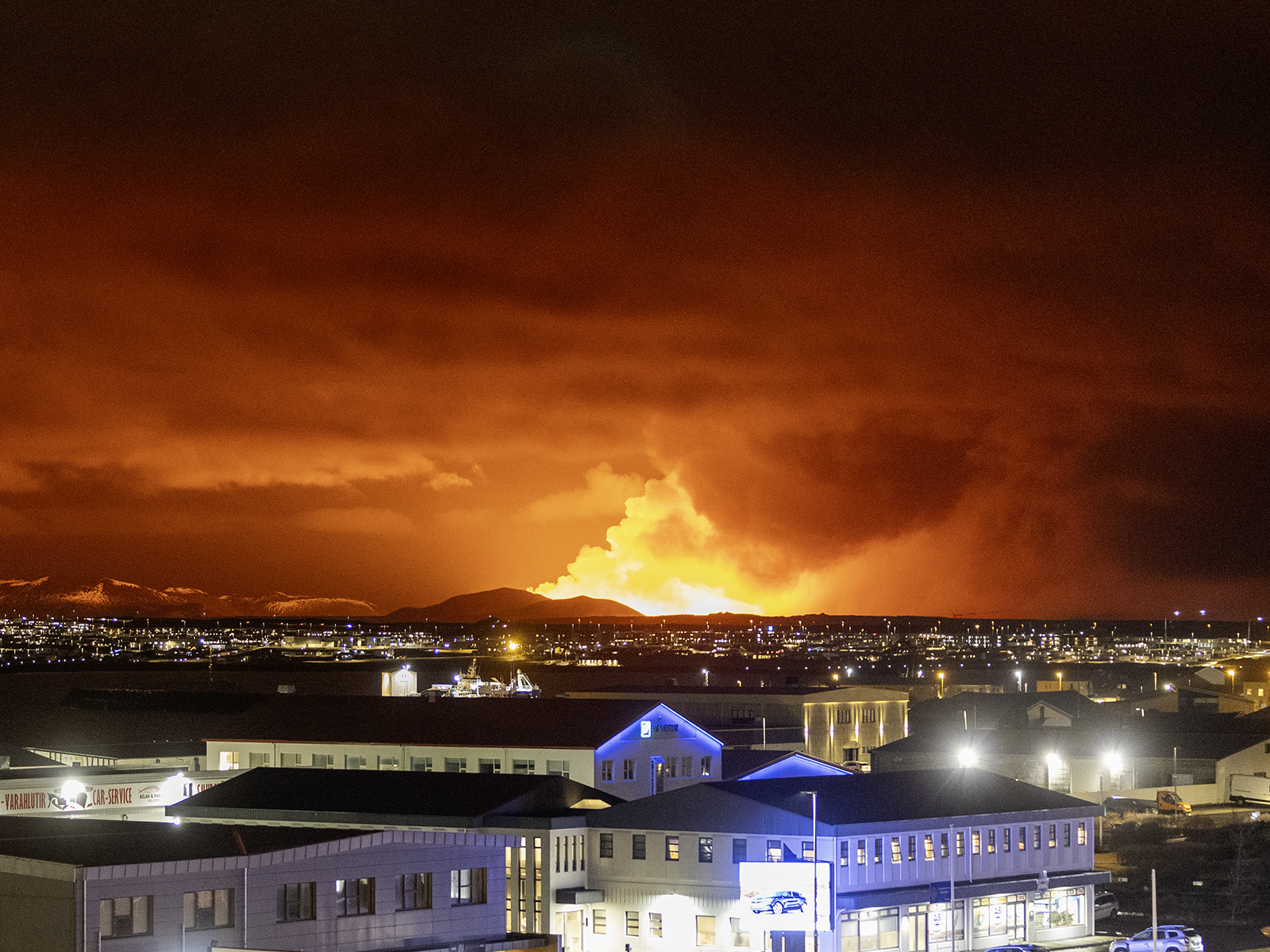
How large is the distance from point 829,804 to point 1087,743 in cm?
4201

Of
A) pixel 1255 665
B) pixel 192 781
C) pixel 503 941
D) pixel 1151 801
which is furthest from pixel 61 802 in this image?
pixel 1255 665

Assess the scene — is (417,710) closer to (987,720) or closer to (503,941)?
(503,941)

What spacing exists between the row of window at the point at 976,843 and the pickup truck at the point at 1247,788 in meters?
34.1

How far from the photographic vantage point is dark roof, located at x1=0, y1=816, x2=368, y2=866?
3262 centimetres

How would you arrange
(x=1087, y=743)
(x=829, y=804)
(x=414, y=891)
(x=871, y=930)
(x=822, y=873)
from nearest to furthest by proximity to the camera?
(x=414, y=891)
(x=822, y=873)
(x=871, y=930)
(x=829, y=804)
(x=1087, y=743)

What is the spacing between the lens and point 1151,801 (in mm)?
81062

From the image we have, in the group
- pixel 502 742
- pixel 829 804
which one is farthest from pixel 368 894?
pixel 502 742

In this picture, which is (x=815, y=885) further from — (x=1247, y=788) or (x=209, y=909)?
(x=1247, y=788)

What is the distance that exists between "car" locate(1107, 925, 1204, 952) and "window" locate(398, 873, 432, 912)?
67.2 feet

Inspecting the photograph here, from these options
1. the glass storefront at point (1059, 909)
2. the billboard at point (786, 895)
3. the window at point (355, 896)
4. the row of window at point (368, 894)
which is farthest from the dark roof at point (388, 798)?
the glass storefront at point (1059, 909)

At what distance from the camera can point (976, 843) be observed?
49406 millimetres

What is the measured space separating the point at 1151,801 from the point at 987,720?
16.3 meters

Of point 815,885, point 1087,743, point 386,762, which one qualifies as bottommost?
point 815,885

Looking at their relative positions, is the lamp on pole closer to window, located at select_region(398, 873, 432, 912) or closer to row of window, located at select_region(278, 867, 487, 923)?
row of window, located at select_region(278, 867, 487, 923)
